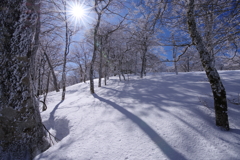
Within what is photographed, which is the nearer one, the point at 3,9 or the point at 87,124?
the point at 3,9

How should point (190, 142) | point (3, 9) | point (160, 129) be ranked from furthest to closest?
point (160, 129) < point (190, 142) < point (3, 9)

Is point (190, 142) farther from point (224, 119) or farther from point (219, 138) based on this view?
point (224, 119)

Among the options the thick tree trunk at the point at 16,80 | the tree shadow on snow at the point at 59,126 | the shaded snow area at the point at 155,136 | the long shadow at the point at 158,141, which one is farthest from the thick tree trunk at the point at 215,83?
the tree shadow on snow at the point at 59,126

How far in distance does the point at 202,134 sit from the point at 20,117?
349 centimetres

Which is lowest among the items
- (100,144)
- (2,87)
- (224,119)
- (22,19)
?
(100,144)

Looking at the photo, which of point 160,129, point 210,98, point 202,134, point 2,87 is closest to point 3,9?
point 2,87

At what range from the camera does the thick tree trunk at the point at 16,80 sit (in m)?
1.61

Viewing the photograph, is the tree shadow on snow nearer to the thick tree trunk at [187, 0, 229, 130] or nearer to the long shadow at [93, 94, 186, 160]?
the long shadow at [93, 94, 186, 160]

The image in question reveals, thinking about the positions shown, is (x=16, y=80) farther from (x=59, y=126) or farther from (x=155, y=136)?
(x=155, y=136)

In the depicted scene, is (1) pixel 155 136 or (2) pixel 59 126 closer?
(1) pixel 155 136

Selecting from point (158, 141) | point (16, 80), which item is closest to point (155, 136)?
point (158, 141)

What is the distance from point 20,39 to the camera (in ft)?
5.50

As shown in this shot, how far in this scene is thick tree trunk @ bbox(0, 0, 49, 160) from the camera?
1609 millimetres

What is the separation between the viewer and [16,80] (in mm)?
1696
